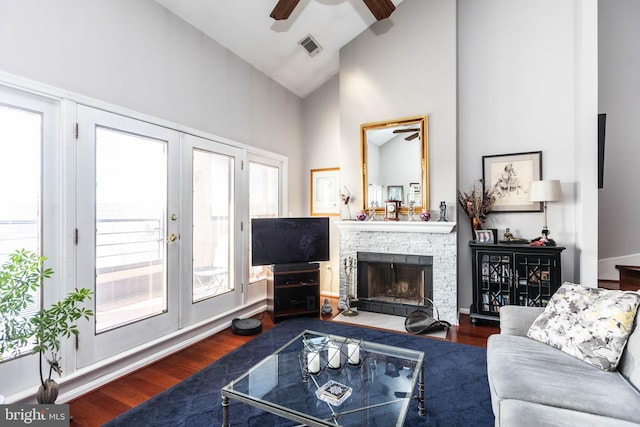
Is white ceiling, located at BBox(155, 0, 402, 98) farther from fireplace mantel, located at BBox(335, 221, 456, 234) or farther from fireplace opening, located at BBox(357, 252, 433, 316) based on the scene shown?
fireplace opening, located at BBox(357, 252, 433, 316)

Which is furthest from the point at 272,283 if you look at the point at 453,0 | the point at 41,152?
the point at 453,0

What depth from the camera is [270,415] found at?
1931mm

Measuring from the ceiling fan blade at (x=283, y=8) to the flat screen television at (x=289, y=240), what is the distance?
2.11m

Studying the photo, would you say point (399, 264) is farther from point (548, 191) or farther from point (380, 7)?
point (380, 7)

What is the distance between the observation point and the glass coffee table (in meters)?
1.49

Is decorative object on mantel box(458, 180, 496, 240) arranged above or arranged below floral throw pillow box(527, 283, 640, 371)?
above

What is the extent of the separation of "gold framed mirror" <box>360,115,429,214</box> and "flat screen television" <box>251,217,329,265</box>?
78 centimetres

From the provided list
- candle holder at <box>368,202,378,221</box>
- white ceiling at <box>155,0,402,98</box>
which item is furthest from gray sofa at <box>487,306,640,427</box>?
white ceiling at <box>155,0,402,98</box>

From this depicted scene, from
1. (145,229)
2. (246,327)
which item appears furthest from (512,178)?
(145,229)

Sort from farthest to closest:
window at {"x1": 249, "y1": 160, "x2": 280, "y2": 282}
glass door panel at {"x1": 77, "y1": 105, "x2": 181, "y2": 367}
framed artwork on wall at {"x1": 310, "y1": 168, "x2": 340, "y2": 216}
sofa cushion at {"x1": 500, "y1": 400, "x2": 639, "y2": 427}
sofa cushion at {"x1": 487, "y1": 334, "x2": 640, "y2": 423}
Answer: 1. framed artwork on wall at {"x1": 310, "y1": 168, "x2": 340, "y2": 216}
2. window at {"x1": 249, "y1": 160, "x2": 280, "y2": 282}
3. glass door panel at {"x1": 77, "y1": 105, "x2": 181, "y2": 367}
4. sofa cushion at {"x1": 487, "y1": 334, "x2": 640, "y2": 423}
5. sofa cushion at {"x1": 500, "y1": 400, "x2": 639, "y2": 427}

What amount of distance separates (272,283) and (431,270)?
199cm

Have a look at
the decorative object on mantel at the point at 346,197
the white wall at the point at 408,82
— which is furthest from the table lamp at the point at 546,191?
the decorative object on mantel at the point at 346,197

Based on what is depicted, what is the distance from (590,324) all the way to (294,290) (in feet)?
9.10

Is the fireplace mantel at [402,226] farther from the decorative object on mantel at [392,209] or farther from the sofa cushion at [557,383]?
the sofa cushion at [557,383]
